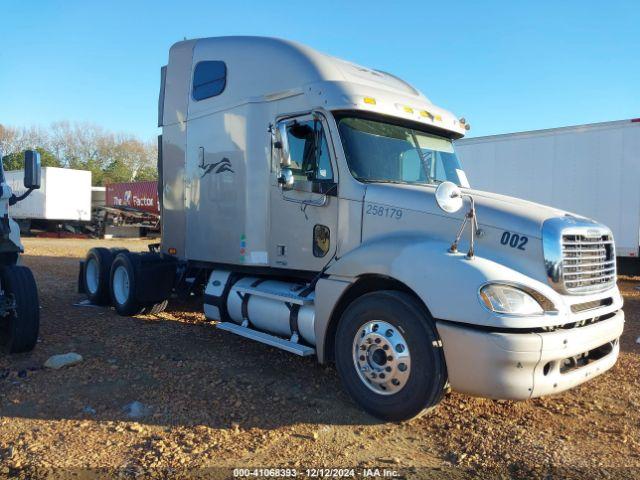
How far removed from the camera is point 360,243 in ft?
15.4

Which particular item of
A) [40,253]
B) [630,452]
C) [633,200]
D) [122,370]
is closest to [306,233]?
[122,370]

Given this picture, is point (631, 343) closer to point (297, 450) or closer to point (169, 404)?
point (297, 450)

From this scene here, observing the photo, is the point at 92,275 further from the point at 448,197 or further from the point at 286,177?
the point at 448,197

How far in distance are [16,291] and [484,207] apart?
4618 millimetres

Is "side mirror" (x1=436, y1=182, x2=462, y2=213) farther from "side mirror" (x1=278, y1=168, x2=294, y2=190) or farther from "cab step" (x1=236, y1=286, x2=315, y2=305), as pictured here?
"cab step" (x1=236, y1=286, x2=315, y2=305)

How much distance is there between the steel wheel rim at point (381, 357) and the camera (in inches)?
153

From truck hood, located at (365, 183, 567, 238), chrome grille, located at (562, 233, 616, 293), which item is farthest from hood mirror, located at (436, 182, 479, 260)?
chrome grille, located at (562, 233, 616, 293)

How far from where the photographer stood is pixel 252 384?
4.77m

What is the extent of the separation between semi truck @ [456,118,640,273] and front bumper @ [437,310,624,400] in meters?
9.09

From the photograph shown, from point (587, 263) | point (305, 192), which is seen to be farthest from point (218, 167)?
point (587, 263)

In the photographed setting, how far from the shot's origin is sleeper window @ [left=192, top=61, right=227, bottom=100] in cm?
632

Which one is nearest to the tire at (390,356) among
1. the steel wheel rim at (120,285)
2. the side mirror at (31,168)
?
the side mirror at (31,168)

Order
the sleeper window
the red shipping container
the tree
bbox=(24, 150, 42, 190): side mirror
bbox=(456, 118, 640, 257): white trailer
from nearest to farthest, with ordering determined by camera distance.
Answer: bbox=(24, 150, 42, 190): side mirror → the sleeper window → bbox=(456, 118, 640, 257): white trailer → the red shipping container → the tree

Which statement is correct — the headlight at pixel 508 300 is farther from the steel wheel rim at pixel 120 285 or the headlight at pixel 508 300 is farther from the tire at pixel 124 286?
the steel wheel rim at pixel 120 285
